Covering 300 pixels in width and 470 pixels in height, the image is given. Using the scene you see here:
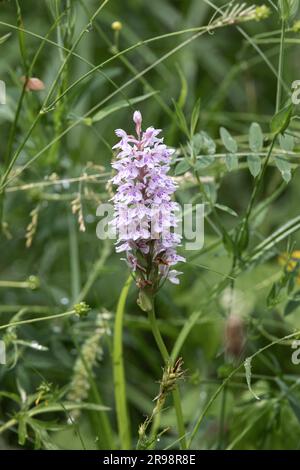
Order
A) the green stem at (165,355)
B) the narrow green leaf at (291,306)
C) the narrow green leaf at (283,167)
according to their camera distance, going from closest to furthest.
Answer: the green stem at (165,355) < the narrow green leaf at (283,167) < the narrow green leaf at (291,306)

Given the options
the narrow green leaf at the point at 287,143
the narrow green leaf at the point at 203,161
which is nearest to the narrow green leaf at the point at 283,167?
the narrow green leaf at the point at 287,143

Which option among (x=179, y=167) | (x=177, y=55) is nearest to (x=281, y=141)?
(x=179, y=167)

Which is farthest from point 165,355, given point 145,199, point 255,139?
point 255,139

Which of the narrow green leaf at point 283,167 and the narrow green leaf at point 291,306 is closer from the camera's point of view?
the narrow green leaf at point 283,167

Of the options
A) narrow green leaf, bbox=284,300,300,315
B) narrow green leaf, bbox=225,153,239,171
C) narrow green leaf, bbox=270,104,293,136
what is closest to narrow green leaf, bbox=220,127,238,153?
narrow green leaf, bbox=225,153,239,171

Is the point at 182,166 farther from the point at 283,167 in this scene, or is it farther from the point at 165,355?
the point at 165,355

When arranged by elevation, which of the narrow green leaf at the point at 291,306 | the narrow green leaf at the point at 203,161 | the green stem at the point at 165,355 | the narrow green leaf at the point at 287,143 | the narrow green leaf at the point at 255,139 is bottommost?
the green stem at the point at 165,355

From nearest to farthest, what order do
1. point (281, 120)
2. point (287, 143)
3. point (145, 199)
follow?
1. point (145, 199)
2. point (281, 120)
3. point (287, 143)

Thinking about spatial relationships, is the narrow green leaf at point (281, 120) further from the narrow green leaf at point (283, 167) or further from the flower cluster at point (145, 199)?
the flower cluster at point (145, 199)

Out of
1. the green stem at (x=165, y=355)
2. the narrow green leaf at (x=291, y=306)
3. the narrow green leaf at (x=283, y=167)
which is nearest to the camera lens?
the green stem at (x=165, y=355)

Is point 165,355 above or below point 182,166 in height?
below

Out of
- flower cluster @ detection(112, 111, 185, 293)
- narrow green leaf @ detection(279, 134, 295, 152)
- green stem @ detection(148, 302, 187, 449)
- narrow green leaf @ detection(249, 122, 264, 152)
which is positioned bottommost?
green stem @ detection(148, 302, 187, 449)

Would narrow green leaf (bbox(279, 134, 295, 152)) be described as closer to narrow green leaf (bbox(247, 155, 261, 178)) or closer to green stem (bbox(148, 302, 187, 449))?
narrow green leaf (bbox(247, 155, 261, 178))

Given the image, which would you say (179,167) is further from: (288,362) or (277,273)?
(288,362)
